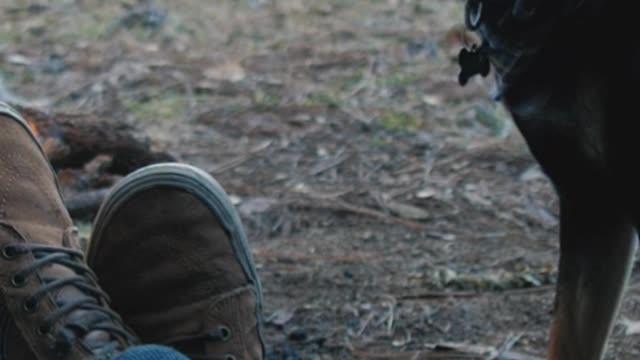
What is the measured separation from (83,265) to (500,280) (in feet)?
5.12

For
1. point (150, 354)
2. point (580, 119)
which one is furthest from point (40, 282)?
point (580, 119)

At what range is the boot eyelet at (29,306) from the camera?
271 centimetres

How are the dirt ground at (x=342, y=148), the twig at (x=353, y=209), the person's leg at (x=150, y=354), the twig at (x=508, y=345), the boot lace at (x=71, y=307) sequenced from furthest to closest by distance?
the twig at (x=353, y=209), the dirt ground at (x=342, y=148), the twig at (x=508, y=345), the boot lace at (x=71, y=307), the person's leg at (x=150, y=354)

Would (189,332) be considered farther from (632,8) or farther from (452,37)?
(452,37)

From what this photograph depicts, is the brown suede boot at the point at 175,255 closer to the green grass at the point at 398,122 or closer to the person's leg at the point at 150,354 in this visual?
the person's leg at the point at 150,354

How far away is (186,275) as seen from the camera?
115 inches

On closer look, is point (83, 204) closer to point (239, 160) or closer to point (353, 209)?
point (353, 209)

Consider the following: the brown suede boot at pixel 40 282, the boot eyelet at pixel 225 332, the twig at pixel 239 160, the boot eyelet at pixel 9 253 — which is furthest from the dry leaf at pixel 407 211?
the boot eyelet at pixel 9 253

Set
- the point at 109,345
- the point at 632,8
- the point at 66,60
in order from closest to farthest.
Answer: the point at 632,8 < the point at 109,345 < the point at 66,60

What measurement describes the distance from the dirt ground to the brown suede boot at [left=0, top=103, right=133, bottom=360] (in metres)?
0.77

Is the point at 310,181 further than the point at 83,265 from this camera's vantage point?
Yes

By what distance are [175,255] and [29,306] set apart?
40cm

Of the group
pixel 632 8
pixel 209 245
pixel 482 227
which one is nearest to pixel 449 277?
pixel 482 227

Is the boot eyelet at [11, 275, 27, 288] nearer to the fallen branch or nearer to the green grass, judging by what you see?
the fallen branch
